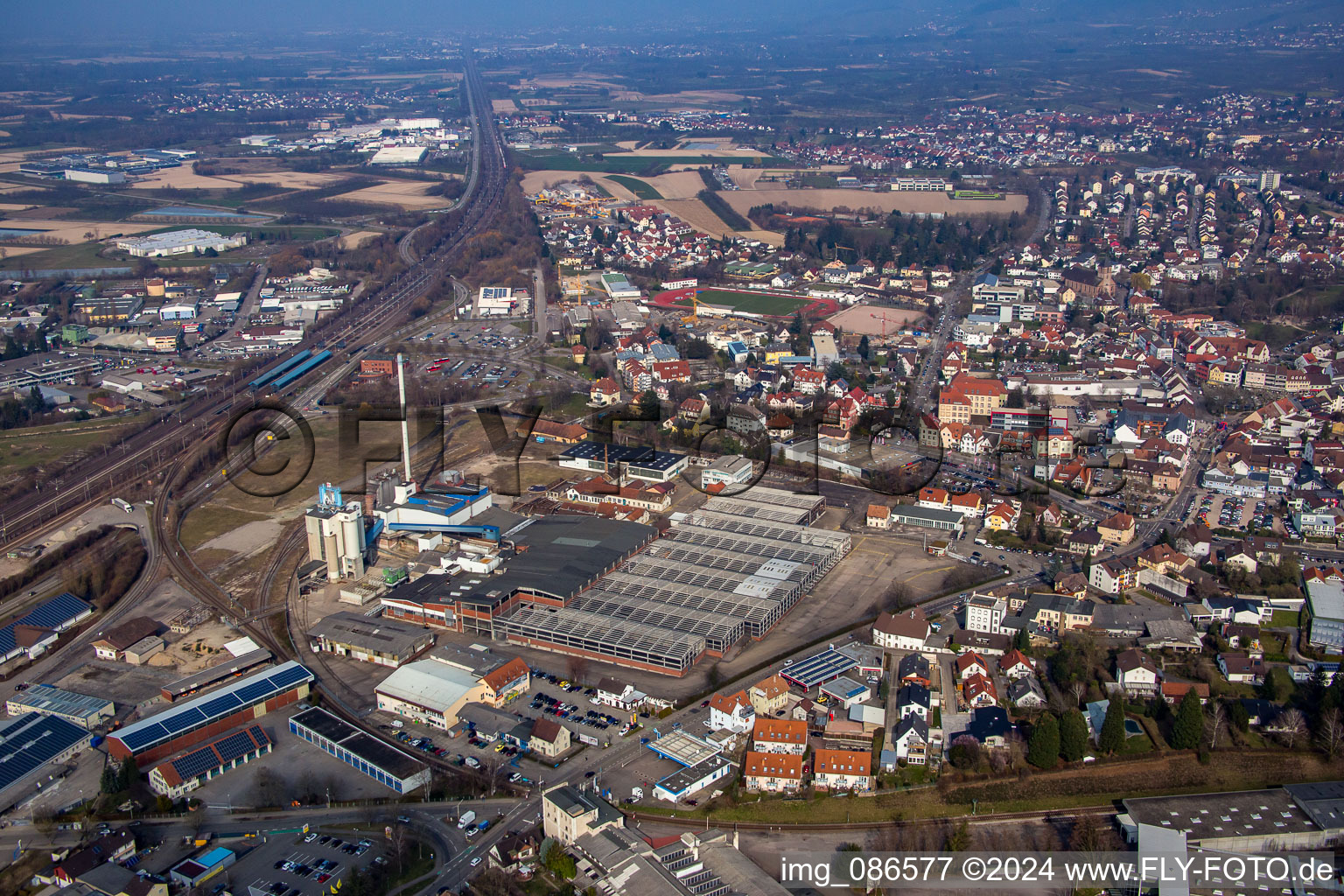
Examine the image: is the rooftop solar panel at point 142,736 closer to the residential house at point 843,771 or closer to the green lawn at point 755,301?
the residential house at point 843,771

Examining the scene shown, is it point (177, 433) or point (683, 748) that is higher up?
point (683, 748)

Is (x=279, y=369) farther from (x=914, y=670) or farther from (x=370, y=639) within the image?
(x=914, y=670)

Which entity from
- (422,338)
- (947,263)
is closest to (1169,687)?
(422,338)

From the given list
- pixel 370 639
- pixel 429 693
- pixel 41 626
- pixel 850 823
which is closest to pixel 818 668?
pixel 850 823

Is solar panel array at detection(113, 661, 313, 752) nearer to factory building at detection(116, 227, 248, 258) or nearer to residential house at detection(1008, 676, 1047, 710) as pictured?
residential house at detection(1008, 676, 1047, 710)

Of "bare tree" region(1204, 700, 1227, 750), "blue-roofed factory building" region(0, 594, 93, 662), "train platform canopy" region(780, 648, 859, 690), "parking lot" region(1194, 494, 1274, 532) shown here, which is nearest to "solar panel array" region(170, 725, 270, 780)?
"blue-roofed factory building" region(0, 594, 93, 662)

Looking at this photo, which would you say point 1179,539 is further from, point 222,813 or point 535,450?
point 222,813

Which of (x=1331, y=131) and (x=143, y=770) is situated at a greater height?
(x=1331, y=131)
